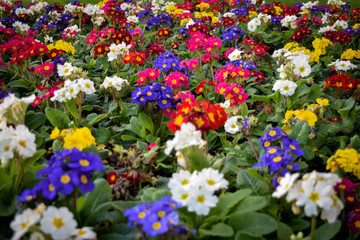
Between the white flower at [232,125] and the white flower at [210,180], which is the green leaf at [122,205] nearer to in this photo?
the white flower at [210,180]

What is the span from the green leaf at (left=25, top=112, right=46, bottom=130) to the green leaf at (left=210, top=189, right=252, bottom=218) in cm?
215

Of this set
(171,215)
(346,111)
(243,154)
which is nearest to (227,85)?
(243,154)

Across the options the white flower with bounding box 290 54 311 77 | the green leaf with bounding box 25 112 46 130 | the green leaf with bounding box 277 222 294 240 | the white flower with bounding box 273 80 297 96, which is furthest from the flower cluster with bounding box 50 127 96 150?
the white flower with bounding box 290 54 311 77

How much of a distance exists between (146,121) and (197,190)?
1.67 meters

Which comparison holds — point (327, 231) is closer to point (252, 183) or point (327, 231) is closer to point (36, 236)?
point (252, 183)

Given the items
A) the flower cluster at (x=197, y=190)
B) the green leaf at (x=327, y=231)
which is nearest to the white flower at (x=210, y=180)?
the flower cluster at (x=197, y=190)

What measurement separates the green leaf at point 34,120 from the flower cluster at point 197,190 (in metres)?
2.11

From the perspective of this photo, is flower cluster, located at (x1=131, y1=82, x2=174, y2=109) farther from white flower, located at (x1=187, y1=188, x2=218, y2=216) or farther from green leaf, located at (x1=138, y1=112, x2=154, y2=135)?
white flower, located at (x1=187, y1=188, x2=218, y2=216)

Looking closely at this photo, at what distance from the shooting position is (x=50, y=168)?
1.61m

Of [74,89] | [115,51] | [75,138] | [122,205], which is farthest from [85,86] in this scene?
[122,205]

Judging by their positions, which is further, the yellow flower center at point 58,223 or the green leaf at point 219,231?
the green leaf at point 219,231

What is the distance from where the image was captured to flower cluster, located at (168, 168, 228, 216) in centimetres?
164

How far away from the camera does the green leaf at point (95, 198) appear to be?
6.40 feet

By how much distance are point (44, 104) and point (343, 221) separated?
329 centimetres
